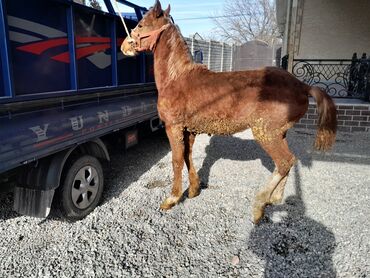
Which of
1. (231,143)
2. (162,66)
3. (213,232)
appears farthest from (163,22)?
(231,143)

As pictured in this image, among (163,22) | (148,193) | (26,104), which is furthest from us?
(148,193)

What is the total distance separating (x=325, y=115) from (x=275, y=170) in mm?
761

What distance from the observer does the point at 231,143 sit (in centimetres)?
620

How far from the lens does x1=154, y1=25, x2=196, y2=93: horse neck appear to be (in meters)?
3.28

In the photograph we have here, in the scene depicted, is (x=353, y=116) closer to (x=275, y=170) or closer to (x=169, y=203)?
(x=275, y=170)

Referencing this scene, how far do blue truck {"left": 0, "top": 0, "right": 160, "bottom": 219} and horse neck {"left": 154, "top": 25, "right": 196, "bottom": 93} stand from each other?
758 mm

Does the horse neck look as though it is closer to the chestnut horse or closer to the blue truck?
the chestnut horse

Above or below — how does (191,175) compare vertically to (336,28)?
below

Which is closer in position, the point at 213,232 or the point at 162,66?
the point at 213,232

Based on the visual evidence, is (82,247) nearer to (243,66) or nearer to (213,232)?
(213,232)

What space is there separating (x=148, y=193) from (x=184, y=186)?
514mm

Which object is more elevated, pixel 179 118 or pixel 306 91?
pixel 306 91

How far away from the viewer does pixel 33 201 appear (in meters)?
2.76

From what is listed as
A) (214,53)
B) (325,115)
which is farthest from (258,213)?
(214,53)
